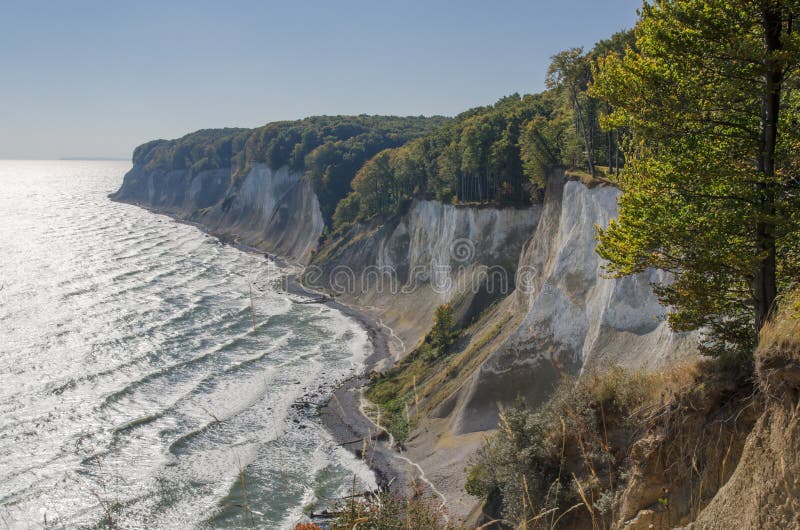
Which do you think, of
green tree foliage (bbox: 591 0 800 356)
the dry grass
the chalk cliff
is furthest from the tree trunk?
the chalk cliff

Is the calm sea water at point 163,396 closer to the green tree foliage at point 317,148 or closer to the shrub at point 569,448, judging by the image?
the shrub at point 569,448

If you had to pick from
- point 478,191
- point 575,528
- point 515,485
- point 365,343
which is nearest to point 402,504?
point 515,485

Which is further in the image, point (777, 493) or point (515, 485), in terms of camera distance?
point (515, 485)

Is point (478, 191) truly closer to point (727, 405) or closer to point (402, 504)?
point (402, 504)

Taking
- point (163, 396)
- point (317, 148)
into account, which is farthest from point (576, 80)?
point (317, 148)

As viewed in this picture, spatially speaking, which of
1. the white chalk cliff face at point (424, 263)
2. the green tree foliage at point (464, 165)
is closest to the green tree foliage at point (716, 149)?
the white chalk cliff face at point (424, 263)

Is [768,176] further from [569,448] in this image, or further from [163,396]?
[163,396]
